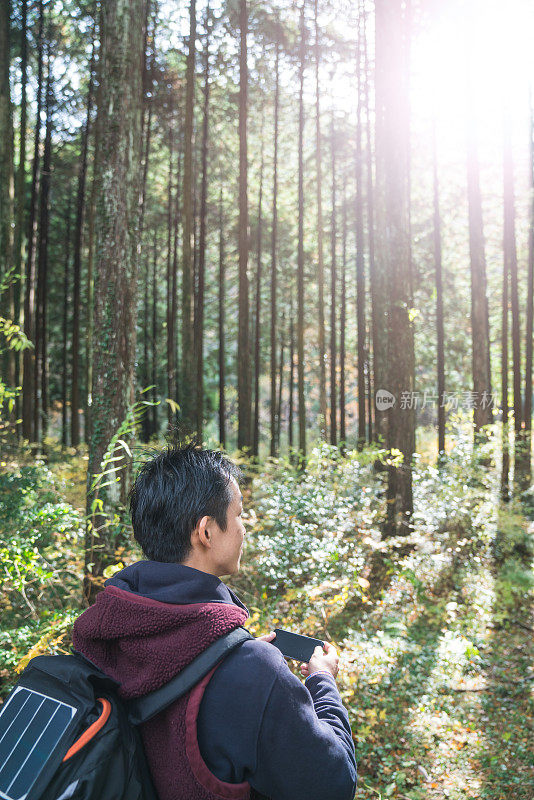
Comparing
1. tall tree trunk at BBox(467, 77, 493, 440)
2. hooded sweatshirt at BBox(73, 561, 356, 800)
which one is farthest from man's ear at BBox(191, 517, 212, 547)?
tall tree trunk at BBox(467, 77, 493, 440)

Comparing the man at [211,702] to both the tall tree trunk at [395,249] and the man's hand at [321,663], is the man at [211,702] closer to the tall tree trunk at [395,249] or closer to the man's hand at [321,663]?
the man's hand at [321,663]

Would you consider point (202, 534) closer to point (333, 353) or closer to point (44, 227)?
point (44, 227)

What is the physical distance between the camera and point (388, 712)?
202 inches

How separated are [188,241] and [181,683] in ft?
39.9

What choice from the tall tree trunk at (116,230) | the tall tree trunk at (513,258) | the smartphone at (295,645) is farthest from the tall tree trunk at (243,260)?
the smartphone at (295,645)

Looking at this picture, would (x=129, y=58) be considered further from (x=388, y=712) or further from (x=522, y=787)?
(x=522, y=787)

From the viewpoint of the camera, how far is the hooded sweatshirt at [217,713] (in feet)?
4.39

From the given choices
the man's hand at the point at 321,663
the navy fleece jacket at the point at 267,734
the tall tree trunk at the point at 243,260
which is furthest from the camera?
the tall tree trunk at the point at 243,260

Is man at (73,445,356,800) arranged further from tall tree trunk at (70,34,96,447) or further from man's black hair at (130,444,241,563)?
tall tree trunk at (70,34,96,447)

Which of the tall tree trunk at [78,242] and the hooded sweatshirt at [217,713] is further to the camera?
the tall tree trunk at [78,242]

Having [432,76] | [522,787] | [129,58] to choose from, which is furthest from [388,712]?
[432,76]

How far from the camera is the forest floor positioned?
14.7 feet

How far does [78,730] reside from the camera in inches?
49.5

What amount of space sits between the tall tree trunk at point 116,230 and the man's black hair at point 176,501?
3.72m
